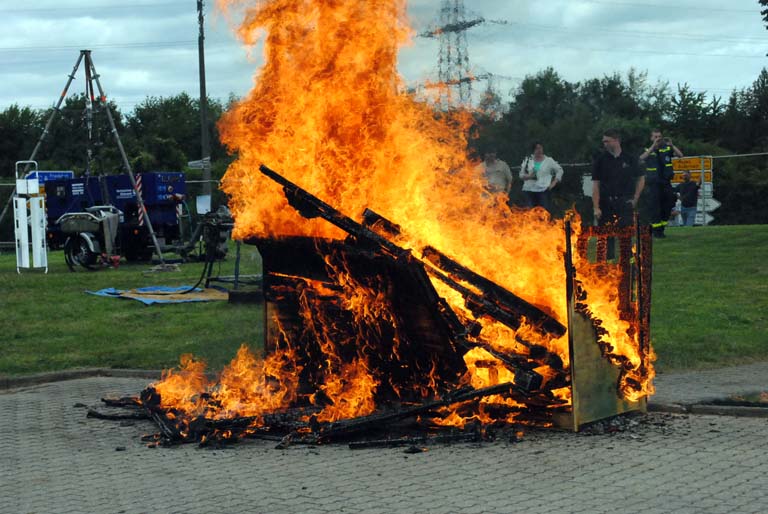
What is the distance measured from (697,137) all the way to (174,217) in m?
41.8

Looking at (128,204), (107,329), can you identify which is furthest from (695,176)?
(107,329)

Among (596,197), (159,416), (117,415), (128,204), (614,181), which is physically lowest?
(117,415)

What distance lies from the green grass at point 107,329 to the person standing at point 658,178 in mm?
9779

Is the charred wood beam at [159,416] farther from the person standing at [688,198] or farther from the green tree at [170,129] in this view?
the green tree at [170,129]

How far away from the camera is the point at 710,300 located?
553 inches

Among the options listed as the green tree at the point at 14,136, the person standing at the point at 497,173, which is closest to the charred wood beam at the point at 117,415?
the person standing at the point at 497,173

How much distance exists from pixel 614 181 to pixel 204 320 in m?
5.93

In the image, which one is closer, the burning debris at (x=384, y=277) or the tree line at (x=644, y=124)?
the burning debris at (x=384, y=277)

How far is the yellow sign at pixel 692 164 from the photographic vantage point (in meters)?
31.5

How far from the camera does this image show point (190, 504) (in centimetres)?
589

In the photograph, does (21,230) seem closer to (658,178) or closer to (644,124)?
(658,178)

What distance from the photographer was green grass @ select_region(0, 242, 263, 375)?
11.5 metres

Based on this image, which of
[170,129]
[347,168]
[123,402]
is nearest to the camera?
[347,168]

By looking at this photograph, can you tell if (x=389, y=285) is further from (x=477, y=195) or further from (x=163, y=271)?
(x=163, y=271)
